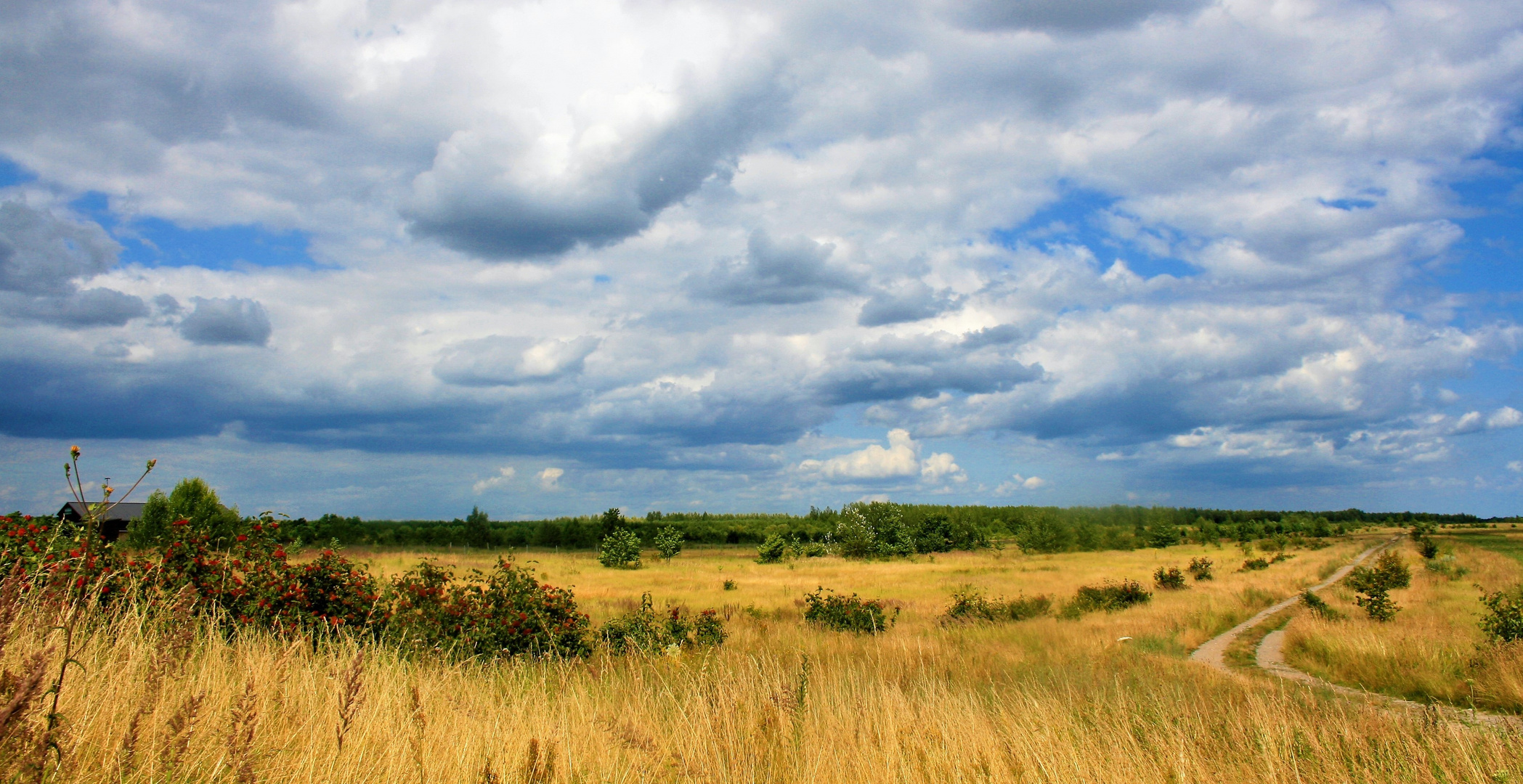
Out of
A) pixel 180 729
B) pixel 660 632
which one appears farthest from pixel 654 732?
pixel 660 632

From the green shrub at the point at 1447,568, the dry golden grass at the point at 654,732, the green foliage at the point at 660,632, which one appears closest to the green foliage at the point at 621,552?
the green foliage at the point at 660,632

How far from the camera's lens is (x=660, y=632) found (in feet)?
53.2

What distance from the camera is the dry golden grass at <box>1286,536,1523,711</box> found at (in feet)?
46.5

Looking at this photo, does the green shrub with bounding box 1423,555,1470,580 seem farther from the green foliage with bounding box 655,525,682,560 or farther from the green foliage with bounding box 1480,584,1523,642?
the green foliage with bounding box 655,525,682,560

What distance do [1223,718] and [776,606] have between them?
21439mm

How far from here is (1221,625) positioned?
999 inches

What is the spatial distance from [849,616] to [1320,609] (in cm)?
1543

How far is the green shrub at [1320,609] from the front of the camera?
22.9 meters

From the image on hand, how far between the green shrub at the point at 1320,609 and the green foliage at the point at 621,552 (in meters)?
38.9

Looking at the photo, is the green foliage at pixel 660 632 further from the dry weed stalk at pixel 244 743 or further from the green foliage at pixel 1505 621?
the green foliage at pixel 1505 621

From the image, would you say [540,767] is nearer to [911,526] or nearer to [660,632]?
[660,632]

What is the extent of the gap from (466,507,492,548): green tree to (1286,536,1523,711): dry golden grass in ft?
249

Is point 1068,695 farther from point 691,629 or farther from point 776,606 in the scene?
point 776,606

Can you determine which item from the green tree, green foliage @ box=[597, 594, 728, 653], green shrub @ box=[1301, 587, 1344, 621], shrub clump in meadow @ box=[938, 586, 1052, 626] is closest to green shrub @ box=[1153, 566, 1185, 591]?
shrub clump in meadow @ box=[938, 586, 1052, 626]
